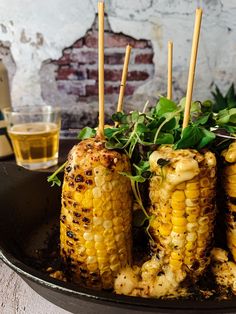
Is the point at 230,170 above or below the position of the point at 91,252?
above

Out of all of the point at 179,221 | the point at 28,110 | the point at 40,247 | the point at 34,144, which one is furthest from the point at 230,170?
the point at 28,110

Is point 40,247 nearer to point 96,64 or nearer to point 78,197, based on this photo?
point 78,197

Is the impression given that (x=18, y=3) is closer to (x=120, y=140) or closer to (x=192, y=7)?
(x=192, y=7)

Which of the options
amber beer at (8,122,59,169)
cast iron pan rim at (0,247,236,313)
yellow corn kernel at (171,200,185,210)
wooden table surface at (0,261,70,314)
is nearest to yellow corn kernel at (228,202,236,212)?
yellow corn kernel at (171,200,185,210)

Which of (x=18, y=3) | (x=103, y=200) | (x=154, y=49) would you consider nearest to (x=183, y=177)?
(x=103, y=200)

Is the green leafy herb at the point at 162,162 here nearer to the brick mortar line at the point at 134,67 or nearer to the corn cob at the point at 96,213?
the corn cob at the point at 96,213

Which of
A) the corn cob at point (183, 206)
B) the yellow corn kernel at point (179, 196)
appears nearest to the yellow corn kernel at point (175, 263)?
the corn cob at point (183, 206)
